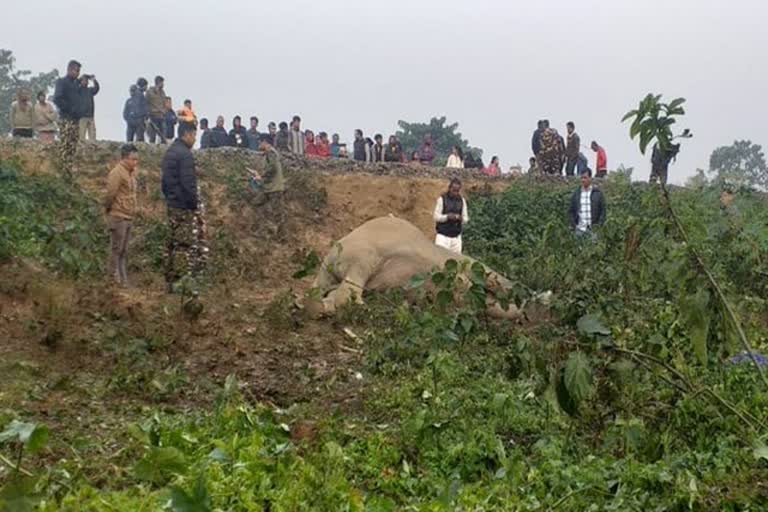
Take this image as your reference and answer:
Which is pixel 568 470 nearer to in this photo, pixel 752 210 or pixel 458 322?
pixel 458 322

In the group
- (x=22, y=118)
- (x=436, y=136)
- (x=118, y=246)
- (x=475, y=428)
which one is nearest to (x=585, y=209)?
(x=118, y=246)

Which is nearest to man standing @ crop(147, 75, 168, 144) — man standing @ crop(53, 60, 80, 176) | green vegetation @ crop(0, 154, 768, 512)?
man standing @ crop(53, 60, 80, 176)

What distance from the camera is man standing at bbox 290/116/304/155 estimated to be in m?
19.5

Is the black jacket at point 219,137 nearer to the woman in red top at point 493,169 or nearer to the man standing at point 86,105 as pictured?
the man standing at point 86,105

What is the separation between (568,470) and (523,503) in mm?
387

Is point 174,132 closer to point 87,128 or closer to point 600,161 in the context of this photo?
point 87,128

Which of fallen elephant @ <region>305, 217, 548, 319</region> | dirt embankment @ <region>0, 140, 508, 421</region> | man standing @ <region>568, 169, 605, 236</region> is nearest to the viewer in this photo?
dirt embankment @ <region>0, 140, 508, 421</region>

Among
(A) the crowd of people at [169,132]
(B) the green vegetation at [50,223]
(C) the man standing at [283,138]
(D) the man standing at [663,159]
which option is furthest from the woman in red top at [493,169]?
(D) the man standing at [663,159]

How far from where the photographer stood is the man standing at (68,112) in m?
14.0

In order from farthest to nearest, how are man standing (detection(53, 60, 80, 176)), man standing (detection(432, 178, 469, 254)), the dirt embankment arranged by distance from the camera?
man standing (detection(53, 60, 80, 176)), man standing (detection(432, 178, 469, 254)), the dirt embankment

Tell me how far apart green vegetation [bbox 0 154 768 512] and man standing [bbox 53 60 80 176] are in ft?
26.7

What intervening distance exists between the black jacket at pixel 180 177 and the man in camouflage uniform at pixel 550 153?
1119cm

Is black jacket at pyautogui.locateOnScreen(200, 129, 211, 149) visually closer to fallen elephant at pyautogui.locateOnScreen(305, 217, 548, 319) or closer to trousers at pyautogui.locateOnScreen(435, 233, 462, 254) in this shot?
trousers at pyautogui.locateOnScreen(435, 233, 462, 254)

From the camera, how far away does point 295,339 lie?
7746 millimetres
